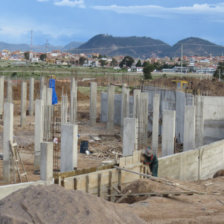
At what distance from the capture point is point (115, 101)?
76.0 ft

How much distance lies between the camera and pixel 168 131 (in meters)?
13.3

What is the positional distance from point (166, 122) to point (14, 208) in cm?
806

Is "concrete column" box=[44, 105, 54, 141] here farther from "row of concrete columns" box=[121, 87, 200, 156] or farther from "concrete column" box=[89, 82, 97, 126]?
"concrete column" box=[89, 82, 97, 126]

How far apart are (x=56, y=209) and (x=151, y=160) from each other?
534cm

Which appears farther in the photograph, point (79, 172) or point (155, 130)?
point (155, 130)

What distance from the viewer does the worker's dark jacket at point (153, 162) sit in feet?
35.7

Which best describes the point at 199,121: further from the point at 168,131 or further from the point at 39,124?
the point at 39,124

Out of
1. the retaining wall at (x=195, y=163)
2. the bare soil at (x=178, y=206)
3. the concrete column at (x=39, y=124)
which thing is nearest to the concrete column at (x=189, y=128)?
the retaining wall at (x=195, y=163)

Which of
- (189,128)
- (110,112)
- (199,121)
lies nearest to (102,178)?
(189,128)

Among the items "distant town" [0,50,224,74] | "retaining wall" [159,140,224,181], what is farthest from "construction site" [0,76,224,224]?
"distant town" [0,50,224,74]

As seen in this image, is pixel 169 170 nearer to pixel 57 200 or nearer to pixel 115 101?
pixel 57 200

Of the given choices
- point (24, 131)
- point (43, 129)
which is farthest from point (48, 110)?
point (24, 131)

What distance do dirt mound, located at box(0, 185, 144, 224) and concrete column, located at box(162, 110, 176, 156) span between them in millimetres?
7035

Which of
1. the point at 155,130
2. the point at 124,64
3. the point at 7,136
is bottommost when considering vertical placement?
the point at 155,130
